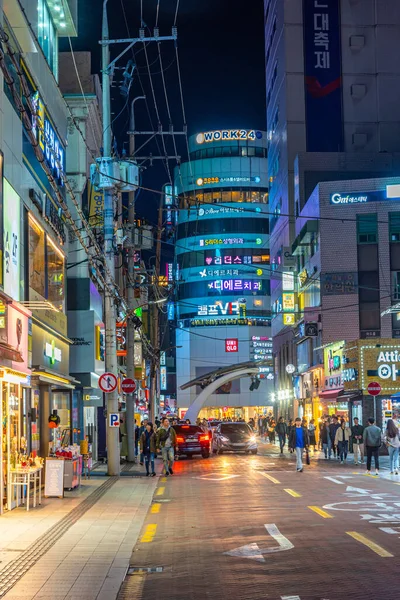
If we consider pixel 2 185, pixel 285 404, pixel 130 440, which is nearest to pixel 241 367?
pixel 285 404


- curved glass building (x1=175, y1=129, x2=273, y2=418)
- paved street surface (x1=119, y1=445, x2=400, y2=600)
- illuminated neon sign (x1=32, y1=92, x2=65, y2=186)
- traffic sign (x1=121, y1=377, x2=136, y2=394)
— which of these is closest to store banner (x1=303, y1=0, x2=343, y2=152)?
curved glass building (x1=175, y1=129, x2=273, y2=418)

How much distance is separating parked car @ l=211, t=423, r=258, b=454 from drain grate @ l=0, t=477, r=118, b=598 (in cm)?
2540

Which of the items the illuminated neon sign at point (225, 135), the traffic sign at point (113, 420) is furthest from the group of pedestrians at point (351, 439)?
the illuminated neon sign at point (225, 135)

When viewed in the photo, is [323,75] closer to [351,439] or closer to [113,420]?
[351,439]

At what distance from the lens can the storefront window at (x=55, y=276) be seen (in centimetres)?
2812

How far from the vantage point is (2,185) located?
19.5 m

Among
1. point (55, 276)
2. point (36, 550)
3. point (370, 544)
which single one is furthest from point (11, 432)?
point (55, 276)

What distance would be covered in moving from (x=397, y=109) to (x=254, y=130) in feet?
162

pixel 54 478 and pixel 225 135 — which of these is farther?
pixel 225 135

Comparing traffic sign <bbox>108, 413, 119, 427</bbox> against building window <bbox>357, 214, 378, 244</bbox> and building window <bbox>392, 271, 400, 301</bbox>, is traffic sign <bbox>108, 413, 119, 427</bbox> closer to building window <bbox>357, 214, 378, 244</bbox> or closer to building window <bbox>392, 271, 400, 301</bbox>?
building window <bbox>357, 214, 378, 244</bbox>

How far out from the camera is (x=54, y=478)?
23016mm

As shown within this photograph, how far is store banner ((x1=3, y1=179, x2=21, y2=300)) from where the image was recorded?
20.0m

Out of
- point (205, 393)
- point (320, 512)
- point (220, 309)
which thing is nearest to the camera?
point (320, 512)

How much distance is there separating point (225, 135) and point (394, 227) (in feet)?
249
